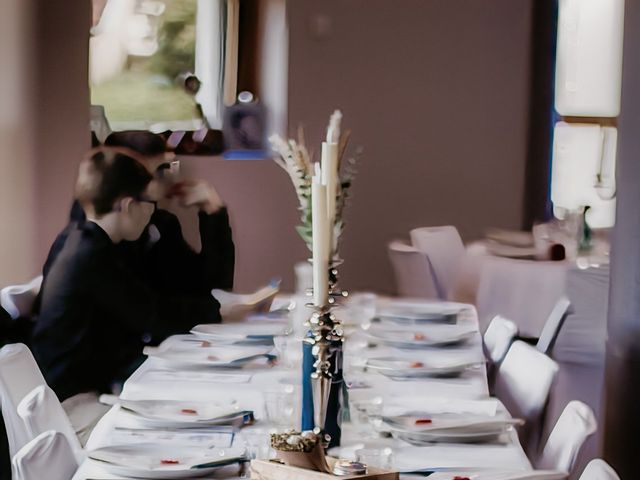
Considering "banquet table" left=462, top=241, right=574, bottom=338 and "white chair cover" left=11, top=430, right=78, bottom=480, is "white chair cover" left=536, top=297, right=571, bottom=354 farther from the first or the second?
"white chair cover" left=11, top=430, right=78, bottom=480

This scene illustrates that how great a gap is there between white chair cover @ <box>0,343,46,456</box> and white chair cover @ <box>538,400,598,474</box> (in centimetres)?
149

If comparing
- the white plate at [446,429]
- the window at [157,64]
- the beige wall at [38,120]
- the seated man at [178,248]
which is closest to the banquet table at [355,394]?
the white plate at [446,429]

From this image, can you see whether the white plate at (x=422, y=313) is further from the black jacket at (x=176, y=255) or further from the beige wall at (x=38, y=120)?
the beige wall at (x=38, y=120)

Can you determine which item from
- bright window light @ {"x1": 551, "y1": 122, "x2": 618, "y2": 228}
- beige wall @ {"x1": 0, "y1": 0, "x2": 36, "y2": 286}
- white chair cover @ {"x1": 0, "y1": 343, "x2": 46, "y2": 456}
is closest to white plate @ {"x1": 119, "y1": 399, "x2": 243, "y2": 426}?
white chair cover @ {"x1": 0, "y1": 343, "x2": 46, "y2": 456}

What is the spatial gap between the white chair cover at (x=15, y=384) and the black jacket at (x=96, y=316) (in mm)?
595

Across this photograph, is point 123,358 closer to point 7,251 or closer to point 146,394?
point 7,251

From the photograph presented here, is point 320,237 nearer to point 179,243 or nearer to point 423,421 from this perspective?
point 423,421

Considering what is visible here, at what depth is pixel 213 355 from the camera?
3.23 metres

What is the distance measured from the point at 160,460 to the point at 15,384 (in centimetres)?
113

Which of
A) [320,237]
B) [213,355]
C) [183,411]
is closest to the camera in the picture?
[320,237]

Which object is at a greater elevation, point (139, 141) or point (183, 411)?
point (139, 141)

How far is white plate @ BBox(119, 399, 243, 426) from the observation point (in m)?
2.38

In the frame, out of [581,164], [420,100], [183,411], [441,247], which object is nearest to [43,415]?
[183,411]

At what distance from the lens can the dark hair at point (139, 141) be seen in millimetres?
3648
